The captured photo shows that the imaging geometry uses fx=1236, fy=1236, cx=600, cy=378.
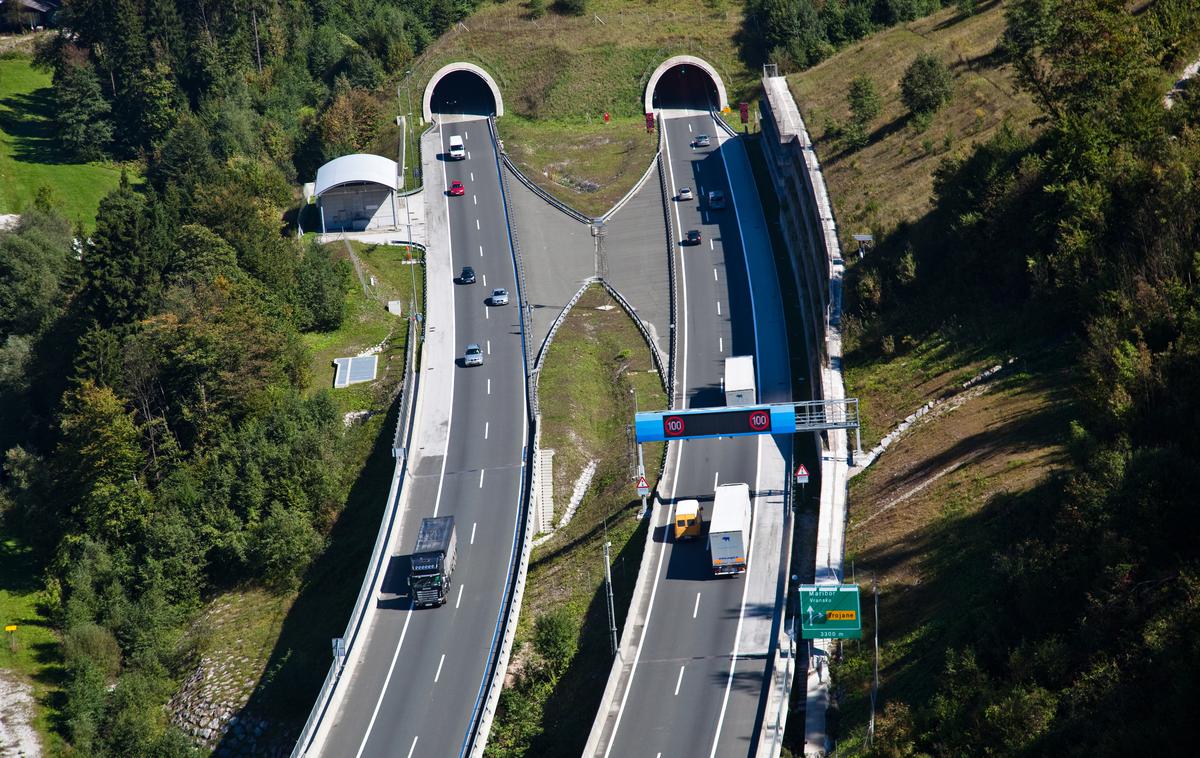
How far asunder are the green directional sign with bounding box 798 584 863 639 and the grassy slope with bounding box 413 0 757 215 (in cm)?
6535

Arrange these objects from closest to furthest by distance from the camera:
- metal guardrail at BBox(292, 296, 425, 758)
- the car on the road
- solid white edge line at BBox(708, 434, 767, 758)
Answer: solid white edge line at BBox(708, 434, 767, 758), metal guardrail at BBox(292, 296, 425, 758), the car on the road

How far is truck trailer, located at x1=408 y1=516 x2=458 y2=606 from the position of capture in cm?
6406

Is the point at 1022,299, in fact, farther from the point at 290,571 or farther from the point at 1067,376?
the point at 290,571

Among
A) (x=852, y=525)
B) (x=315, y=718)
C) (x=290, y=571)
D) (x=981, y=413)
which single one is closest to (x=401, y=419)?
(x=290, y=571)

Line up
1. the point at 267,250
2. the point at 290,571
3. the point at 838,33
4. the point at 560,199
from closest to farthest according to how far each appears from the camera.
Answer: the point at 290,571
the point at 267,250
the point at 560,199
the point at 838,33

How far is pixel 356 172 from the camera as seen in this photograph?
109 m

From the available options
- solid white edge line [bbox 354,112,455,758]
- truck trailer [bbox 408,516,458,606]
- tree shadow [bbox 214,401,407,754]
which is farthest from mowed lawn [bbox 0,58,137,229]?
truck trailer [bbox 408,516,458,606]

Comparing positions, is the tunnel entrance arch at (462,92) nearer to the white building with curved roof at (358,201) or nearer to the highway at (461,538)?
the white building with curved roof at (358,201)

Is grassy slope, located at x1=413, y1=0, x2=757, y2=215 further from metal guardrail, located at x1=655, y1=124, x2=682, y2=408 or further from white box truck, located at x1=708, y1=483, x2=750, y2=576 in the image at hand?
white box truck, located at x1=708, y1=483, x2=750, y2=576

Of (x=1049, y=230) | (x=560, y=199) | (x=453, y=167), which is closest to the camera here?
(x=1049, y=230)

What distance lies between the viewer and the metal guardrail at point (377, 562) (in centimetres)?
5722

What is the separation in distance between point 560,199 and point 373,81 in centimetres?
3485

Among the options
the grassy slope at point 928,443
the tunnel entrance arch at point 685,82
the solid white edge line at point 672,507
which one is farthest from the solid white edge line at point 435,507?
the tunnel entrance arch at point 685,82

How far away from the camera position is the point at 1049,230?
229 ft
